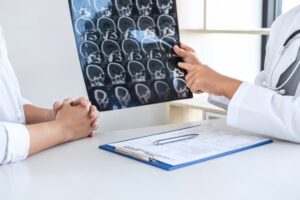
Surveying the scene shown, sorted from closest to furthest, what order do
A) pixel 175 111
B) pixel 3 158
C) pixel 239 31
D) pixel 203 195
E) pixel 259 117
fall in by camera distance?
pixel 203 195 < pixel 3 158 < pixel 259 117 < pixel 239 31 < pixel 175 111

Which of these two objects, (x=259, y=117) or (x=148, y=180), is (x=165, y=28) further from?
(x=148, y=180)

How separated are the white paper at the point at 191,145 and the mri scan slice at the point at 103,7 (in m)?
0.32

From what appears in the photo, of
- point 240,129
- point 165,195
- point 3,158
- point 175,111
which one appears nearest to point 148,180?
point 165,195

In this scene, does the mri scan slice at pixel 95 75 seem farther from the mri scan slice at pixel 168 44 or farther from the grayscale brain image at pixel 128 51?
the mri scan slice at pixel 168 44

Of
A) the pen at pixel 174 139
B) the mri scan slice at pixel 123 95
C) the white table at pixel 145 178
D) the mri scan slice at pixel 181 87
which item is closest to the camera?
the white table at pixel 145 178

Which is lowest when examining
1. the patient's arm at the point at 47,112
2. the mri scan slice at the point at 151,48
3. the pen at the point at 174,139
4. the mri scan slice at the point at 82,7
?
the pen at the point at 174,139

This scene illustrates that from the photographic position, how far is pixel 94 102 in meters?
1.05

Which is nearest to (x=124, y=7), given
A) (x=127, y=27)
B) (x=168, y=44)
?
(x=127, y=27)

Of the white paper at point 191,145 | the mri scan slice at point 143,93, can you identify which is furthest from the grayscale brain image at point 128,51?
the white paper at point 191,145

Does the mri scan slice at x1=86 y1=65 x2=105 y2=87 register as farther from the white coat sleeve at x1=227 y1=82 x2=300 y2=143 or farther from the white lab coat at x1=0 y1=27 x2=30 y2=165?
the white coat sleeve at x1=227 y1=82 x2=300 y2=143

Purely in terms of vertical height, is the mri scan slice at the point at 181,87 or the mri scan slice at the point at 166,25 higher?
the mri scan slice at the point at 166,25

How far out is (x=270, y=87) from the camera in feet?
3.83

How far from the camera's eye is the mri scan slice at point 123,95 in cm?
108

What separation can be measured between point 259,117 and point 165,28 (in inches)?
13.5
